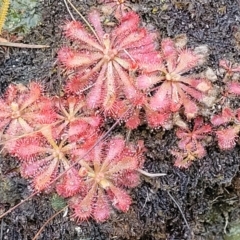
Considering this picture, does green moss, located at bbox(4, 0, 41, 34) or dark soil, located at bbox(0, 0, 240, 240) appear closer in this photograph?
dark soil, located at bbox(0, 0, 240, 240)

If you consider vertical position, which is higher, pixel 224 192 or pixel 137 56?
pixel 137 56

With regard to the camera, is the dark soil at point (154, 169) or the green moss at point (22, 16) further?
the green moss at point (22, 16)

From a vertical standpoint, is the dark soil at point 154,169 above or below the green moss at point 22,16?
below

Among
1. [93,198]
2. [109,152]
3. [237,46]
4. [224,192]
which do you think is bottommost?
[224,192]

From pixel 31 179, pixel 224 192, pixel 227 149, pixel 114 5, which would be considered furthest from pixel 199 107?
pixel 31 179

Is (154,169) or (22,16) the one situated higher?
(22,16)

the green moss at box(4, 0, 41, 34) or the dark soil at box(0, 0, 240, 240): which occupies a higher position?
the green moss at box(4, 0, 41, 34)

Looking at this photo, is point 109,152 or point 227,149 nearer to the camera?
point 109,152

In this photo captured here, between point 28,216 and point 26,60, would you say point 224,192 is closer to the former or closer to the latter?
point 28,216
